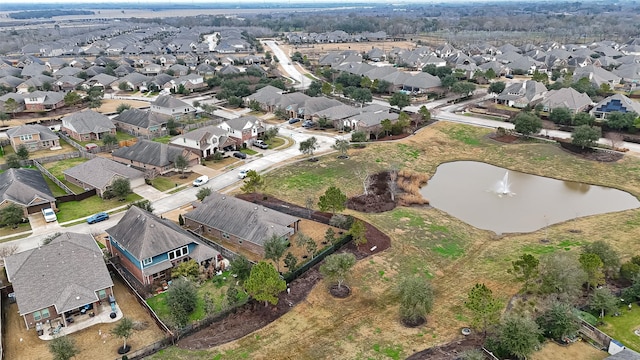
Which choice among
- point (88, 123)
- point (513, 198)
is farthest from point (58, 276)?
point (88, 123)

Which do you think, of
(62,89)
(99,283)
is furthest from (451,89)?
(62,89)

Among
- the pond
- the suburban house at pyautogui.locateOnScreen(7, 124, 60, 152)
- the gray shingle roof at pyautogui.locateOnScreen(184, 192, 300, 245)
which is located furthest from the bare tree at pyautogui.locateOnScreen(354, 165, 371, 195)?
the suburban house at pyautogui.locateOnScreen(7, 124, 60, 152)

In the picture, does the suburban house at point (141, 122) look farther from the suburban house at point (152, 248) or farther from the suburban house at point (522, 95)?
the suburban house at point (522, 95)

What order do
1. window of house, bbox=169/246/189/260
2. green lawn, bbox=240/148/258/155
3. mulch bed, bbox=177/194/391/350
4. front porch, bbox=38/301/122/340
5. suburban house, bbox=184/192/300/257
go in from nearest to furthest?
mulch bed, bbox=177/194/391/350, front porch, bbox=38/301/122/340, window of house, bbox=169/246/189/260, suburban house, bbox=184/192/300/257, green lawn, bbox=240/148/258/155

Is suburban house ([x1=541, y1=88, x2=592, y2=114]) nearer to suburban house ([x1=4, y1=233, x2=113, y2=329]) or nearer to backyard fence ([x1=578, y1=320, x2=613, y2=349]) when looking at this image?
backyard fence ([x1=578, y1=320, x2=613, y2=349])

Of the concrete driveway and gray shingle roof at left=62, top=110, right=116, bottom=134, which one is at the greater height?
gray shingle roof at left=62, top=110, right=116, bottom=134

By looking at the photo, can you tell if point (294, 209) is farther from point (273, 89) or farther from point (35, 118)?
point (35, 118)
